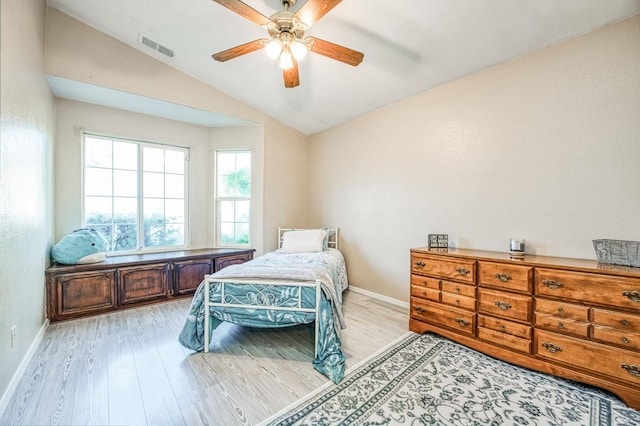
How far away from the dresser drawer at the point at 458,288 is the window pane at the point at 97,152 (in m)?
4.57

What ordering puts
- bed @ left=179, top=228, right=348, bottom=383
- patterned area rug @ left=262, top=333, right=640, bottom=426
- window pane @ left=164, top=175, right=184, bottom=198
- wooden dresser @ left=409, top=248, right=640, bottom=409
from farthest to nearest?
window pane @ left=164, top=175, right=184, bottom=198 < bed @ left=179, top=228, right=348, bottom=383 < wooden dresser @ left=409, top=248, right=640, bottom=409 < patterned area rug @ left=262, top=333, right=640, bottom=426

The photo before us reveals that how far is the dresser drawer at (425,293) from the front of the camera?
8.35ft

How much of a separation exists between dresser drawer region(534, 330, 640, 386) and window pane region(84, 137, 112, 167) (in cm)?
523

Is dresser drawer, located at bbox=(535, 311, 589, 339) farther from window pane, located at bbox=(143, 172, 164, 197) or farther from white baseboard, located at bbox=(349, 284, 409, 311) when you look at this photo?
window pane, located at bbox=(143, 172, 164, 197)

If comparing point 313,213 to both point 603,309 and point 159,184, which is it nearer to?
point 159,184

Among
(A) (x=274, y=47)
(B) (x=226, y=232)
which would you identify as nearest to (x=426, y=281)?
(A) (x=274, y=47)

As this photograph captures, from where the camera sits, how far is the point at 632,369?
1646 mm

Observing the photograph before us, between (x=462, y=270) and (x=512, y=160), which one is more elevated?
(x=512, y=160)

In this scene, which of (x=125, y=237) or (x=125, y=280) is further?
(x=125, y=237)

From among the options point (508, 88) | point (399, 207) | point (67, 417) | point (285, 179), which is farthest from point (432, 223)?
point (67, 417)

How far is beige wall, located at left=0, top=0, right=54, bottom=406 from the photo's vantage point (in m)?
1.68

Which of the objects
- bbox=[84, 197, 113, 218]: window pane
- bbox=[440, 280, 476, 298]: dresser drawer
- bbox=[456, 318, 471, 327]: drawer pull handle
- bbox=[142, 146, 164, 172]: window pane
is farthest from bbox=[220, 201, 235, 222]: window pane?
bbox=[456, 318, 471, 327]: drawer pull handle

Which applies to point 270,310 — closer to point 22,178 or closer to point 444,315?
point 444,315

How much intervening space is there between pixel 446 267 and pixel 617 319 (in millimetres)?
1085
